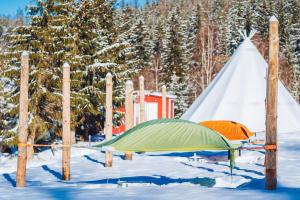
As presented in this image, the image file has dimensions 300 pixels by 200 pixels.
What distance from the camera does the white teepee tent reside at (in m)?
22.3

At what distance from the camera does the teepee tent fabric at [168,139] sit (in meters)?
10.3

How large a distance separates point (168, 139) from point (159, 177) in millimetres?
2630

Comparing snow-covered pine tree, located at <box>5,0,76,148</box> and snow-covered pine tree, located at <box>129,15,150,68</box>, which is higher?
snow-covered pine tree, located at <box>129,15,150,68</box>

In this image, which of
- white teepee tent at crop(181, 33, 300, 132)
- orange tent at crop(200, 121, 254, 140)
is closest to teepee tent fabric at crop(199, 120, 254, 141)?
orange tent at crop(200, 121, 254, 140)

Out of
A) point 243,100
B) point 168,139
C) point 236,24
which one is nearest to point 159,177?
point 168,139

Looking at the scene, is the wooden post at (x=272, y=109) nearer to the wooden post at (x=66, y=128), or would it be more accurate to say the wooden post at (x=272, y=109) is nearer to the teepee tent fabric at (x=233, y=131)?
the wooden post at (x=66, y=128)

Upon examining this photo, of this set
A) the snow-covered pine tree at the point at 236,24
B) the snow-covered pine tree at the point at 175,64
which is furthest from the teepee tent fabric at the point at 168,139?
the snow-covered pine tree at the point at 236,24

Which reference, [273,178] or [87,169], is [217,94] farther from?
[273,178]

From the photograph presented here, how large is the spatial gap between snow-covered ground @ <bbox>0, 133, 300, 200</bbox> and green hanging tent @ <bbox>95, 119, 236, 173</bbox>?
0.80 m

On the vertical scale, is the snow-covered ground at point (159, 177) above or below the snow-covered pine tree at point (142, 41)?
below

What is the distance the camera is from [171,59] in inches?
1996

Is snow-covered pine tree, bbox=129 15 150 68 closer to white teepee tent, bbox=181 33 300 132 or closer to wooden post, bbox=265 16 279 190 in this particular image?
white teepee tent, bbox=181 33 300 132

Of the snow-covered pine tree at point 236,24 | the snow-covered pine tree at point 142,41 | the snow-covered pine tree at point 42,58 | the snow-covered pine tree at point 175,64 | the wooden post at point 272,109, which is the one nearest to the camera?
the wooden post at point 272,109

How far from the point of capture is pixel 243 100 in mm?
22672
